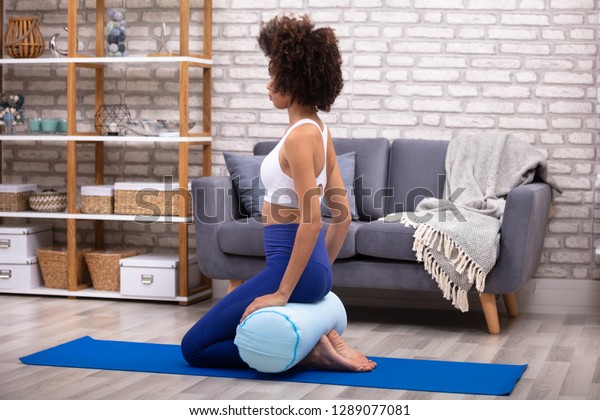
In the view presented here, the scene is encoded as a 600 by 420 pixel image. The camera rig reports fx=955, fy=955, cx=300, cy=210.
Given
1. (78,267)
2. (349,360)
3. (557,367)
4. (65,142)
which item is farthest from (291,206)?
(65,142)

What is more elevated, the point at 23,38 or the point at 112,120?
the point at 23,38

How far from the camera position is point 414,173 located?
458 cm

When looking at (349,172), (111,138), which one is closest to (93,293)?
(111,138)

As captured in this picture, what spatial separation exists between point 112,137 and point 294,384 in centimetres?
218

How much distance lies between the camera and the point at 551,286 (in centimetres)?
467

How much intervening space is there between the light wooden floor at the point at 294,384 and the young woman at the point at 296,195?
19 centimetres

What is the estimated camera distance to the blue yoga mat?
303cm

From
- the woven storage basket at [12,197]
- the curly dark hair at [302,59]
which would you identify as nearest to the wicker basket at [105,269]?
the woven storage basket at [12,197]

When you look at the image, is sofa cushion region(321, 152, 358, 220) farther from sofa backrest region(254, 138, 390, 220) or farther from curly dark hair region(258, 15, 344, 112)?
curly dark hair region(258, 15, 344, 112)

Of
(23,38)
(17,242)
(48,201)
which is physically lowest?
(17,242)

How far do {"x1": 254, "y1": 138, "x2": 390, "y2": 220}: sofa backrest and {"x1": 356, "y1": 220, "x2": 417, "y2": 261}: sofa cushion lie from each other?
15.6 inches

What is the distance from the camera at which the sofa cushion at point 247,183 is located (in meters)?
4.48

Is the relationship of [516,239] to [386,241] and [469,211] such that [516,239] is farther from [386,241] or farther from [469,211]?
[386,241]

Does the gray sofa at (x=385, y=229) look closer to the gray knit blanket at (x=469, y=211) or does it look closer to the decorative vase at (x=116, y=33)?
the gray knit blanket at (x=469, y=211)
